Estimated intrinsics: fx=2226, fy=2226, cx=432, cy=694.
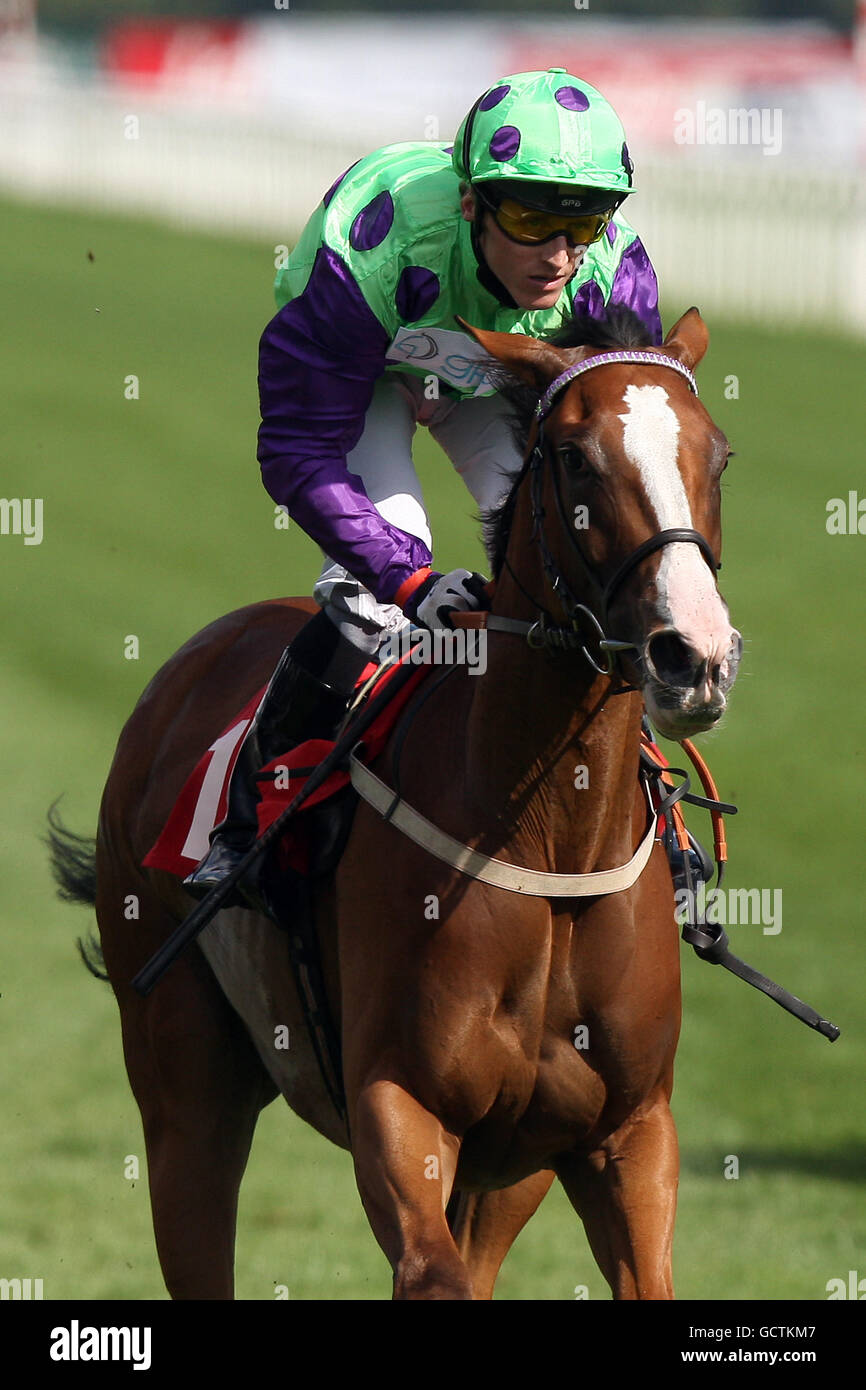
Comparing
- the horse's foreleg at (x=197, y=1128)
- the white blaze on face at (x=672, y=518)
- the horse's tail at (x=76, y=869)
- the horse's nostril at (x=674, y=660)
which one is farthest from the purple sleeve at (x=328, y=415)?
the horse's tail at (x=76, y=869)

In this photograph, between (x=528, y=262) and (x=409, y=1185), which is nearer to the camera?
(x=409, y=1185)

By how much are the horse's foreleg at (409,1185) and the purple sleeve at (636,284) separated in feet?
5.07

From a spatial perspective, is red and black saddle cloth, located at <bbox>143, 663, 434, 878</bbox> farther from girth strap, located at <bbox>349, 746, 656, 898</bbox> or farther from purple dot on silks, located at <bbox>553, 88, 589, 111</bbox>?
purple dot on silks, located at <bbox>553, 88, 589, 111</bbox>

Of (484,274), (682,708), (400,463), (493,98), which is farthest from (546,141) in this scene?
(682,708)

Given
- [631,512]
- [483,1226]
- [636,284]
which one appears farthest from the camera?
[483,1226]

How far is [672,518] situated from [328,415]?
1.07 metres

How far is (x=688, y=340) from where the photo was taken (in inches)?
150

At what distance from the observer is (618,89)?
30.3m

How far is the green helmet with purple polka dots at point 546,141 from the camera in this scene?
3.87 metres

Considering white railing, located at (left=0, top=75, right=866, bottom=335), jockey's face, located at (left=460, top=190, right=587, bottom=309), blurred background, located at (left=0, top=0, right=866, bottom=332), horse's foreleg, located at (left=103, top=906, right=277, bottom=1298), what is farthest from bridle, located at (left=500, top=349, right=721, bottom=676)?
blurred background, located at (left=0, top=0, right=866, bottom=332)

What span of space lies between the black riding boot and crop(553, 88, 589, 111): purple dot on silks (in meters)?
1.11

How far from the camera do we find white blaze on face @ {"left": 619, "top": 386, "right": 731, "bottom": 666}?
321 cm

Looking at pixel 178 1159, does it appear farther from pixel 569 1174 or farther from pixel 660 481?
pixel 660 481

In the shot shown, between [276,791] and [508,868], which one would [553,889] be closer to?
[508,868]
